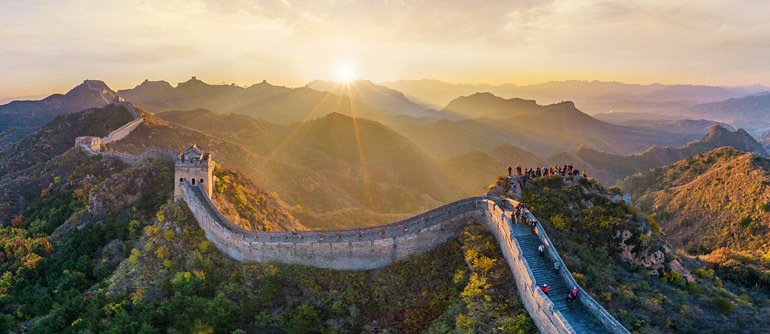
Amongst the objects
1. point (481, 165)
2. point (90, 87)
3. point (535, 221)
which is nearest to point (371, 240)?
point (535, 221)

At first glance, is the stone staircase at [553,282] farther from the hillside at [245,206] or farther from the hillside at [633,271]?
the hillside at [245,206]

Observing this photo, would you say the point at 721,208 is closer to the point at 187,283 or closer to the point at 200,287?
the point at 200,287

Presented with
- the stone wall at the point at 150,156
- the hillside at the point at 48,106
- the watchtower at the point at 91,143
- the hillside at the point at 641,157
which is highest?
A: the hillside at the point at 48,106

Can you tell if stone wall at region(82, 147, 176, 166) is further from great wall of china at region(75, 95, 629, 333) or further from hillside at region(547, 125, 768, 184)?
hillside at region(547, 125, 768, 184)

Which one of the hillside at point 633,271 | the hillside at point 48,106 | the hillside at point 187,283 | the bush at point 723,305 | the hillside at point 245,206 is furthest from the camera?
the hillside at point 48,106

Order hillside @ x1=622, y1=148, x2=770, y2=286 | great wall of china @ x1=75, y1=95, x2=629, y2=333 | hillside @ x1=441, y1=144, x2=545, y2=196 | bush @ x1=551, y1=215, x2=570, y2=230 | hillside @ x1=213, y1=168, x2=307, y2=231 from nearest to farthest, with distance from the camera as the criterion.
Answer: great wall of china @ x1=75, y1=95, x2=629, y2=333 < bush @ x1=551, y1=215, x2=570, y2=230 < hillside @ x1=213, y1=168, x2=307, y2=231 < hillside @ x1=622, y1=148, x2=770, y2=286 < hillside @ x1=441, y1=144, x2=545, y2=196

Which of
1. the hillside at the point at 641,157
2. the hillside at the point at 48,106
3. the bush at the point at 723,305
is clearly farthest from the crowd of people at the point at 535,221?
the hillside at the point at 48,106

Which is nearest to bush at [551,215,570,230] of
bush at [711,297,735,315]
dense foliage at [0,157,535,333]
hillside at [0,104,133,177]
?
dense foliage at [0,157,535,333]

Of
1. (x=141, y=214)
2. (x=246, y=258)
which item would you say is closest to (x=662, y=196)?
(x=246, y=258)
